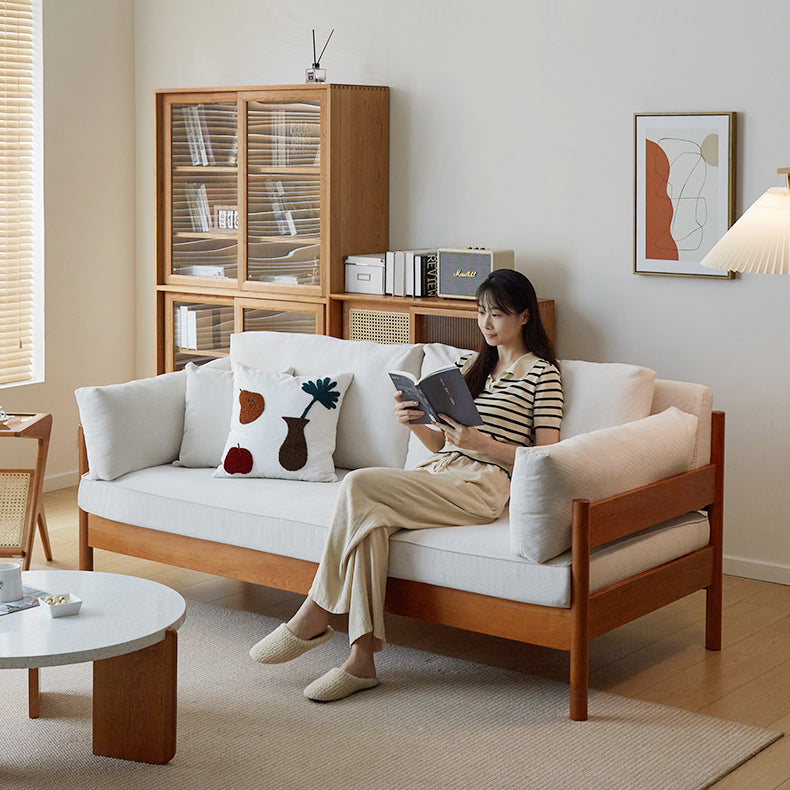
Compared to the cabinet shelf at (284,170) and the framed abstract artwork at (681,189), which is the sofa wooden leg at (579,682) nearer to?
the framed abstract artwork at (681,189)

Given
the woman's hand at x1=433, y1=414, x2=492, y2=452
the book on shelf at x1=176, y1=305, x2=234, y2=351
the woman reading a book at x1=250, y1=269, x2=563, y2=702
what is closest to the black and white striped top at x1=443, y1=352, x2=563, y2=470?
the woman reading a book at x1=250, y1=269, x2=563, y2=702

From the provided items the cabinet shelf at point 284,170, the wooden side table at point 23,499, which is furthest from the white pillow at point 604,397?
the wooden side table at point 23,499

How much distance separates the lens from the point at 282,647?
3.16 m

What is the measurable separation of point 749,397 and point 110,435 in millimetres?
2158

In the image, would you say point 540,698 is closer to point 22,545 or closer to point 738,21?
point 22,545

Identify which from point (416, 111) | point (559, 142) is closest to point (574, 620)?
point (559, 142)

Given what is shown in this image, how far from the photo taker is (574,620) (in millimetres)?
2916

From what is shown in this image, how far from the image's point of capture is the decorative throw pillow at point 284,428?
12.3 ft

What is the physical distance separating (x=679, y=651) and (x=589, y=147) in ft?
6.15

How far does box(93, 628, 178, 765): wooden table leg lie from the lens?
105 inches

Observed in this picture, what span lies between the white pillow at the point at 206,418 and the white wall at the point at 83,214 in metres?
1.55

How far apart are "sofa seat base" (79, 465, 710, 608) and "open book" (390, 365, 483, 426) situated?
31cm

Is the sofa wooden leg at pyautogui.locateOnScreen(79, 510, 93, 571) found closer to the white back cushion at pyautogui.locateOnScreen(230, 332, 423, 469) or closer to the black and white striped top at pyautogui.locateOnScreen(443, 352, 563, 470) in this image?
the white back cushion at pyautogui.locateOnScreen(230, 332, 423, 469)

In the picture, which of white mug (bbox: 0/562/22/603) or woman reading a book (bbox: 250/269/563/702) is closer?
white mug (bbox: 0/562/22/603)
